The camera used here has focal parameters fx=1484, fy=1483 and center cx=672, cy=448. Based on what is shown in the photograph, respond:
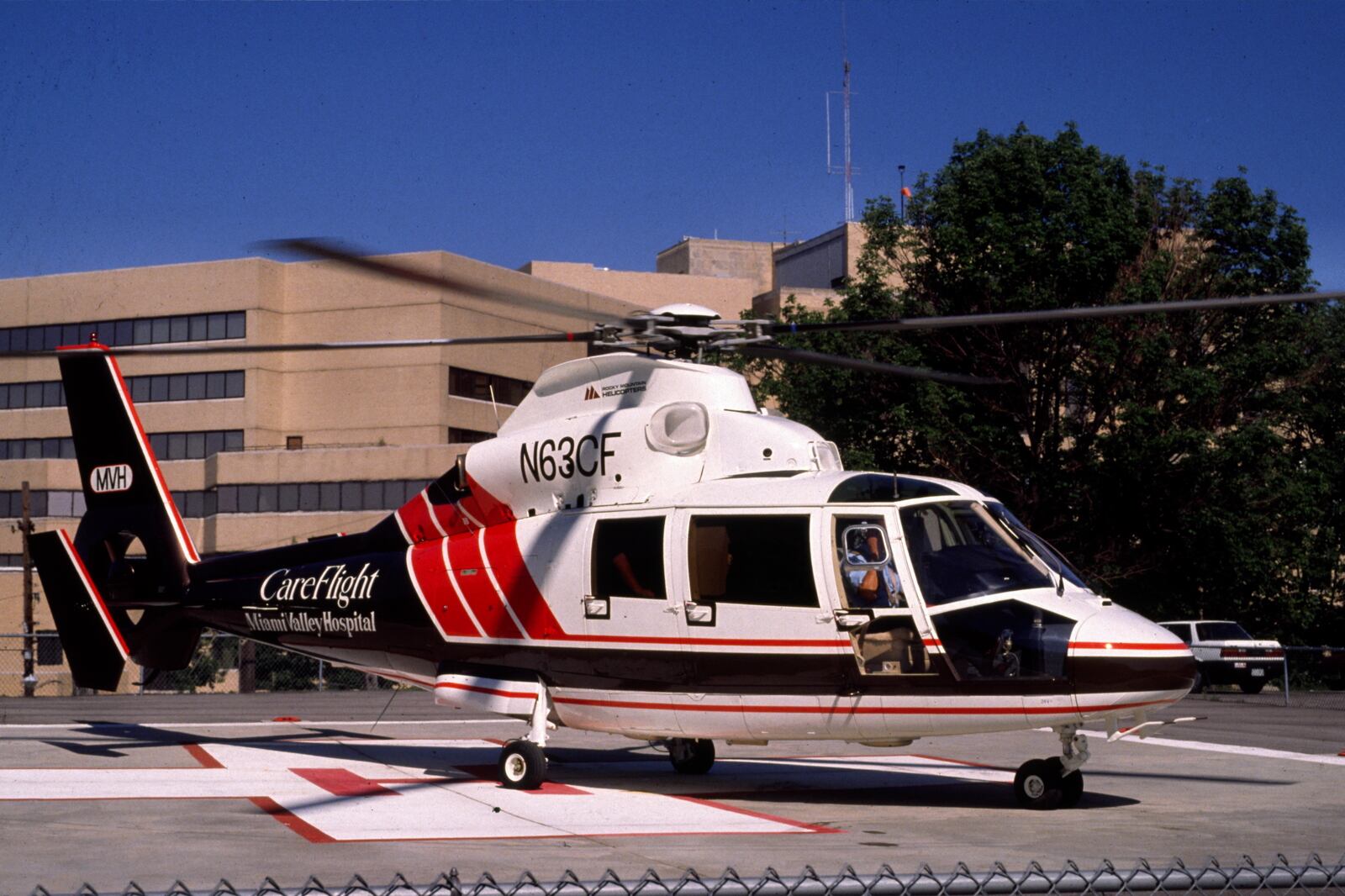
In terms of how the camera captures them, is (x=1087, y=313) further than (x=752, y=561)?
No

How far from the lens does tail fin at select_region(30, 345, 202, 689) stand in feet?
59.3

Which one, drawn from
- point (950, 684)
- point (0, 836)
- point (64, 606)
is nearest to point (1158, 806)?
point (950, 684)

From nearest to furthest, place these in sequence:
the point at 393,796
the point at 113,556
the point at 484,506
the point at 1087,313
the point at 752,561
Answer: the point at 1087,313, the point at 393,796, the point at 752,561, the point at 484,506, the point at 113,556

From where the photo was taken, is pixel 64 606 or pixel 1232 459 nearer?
pixel 64 606

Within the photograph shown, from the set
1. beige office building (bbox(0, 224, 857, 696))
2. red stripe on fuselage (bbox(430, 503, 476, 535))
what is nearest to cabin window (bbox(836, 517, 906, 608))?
red stripe on fuselage (bbox(430, 503, 476, 535))

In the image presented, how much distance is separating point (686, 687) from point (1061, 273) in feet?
87.9

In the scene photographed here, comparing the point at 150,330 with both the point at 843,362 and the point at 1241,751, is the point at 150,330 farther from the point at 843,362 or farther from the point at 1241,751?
the point at 843,362

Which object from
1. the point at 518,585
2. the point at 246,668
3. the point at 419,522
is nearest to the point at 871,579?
the point at 518,585

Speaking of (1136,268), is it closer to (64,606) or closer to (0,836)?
(64,606)

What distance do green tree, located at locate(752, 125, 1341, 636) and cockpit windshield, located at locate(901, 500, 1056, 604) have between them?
939 inches

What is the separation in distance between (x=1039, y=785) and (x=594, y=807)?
3.84 metres

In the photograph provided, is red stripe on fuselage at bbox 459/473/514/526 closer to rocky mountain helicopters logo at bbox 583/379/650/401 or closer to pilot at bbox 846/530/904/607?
rocky mountain helicopters logo at bbox 583/379/650/401

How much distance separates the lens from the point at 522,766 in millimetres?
13969

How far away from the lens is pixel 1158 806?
12906mm
